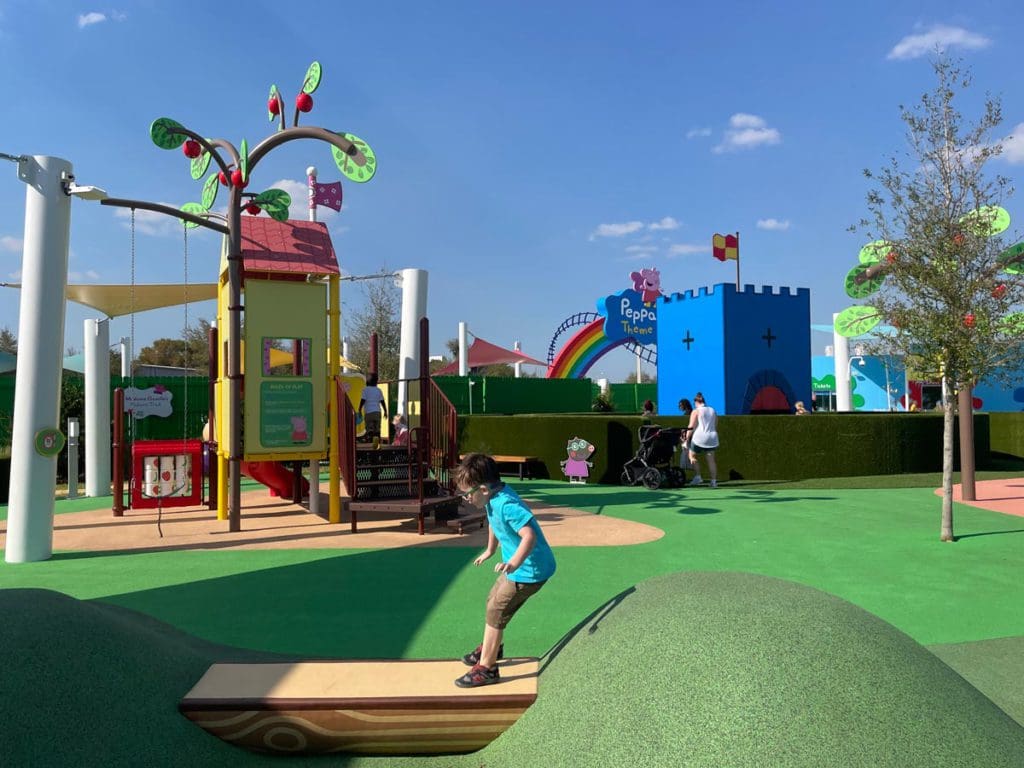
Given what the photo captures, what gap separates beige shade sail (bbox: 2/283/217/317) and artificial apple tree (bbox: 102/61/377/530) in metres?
6.32

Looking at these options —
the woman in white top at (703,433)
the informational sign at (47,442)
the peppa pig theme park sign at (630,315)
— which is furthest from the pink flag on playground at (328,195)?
the peppa pig theme park sign at (630,315)

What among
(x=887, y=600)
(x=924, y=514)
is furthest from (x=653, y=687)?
(x=924, y=514)

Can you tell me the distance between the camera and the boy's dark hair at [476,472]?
3992 mm

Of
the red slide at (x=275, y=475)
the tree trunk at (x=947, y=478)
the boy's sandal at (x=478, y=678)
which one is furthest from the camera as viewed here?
the red slide at (x=275, y=475)

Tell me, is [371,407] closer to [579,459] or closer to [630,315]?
[579,459]

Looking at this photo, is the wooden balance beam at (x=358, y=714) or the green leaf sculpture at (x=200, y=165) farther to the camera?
the green leaf sculpture at (x=200, y=165)

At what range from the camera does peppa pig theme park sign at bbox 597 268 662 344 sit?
35906 mm

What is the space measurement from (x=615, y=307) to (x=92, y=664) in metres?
33.4

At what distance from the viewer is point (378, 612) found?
247 inches

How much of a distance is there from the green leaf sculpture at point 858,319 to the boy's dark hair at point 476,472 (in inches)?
307

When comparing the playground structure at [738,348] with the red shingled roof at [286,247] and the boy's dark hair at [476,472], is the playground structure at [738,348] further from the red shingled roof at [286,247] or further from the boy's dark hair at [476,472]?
the boy's dark hair at [476,472]

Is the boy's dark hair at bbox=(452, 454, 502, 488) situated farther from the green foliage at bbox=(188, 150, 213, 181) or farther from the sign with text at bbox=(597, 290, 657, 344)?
the sign with text at bbox=(597, 290, 657, 344)

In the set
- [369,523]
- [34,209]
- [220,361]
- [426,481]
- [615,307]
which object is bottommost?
[369,523]

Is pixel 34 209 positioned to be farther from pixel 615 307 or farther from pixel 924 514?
pixel 615 307
